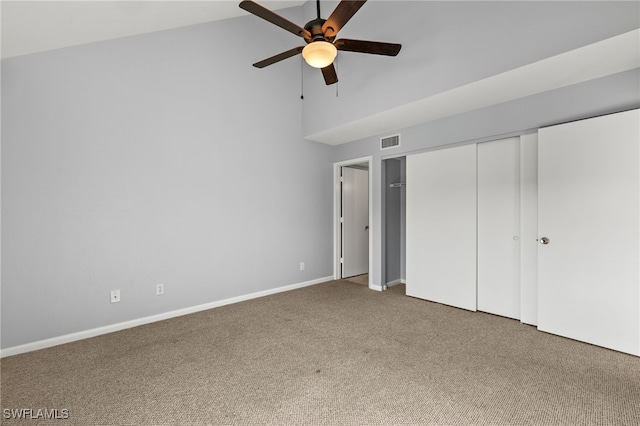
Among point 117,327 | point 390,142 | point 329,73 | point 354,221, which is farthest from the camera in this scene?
point 354,221

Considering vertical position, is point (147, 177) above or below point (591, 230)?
above

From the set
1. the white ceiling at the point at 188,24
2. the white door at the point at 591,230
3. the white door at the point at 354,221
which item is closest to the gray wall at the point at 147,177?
the white ceiling at the point at 188,24

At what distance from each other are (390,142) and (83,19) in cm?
371

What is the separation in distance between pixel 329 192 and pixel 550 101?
327 centimetres

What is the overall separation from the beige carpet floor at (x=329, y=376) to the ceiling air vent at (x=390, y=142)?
8.10 ft

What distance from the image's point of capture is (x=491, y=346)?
2.70 metres

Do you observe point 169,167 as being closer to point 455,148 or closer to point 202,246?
point 202,246

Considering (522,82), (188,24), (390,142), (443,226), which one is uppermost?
(188,24)

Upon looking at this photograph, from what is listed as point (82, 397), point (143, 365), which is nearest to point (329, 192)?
point (143, 365)

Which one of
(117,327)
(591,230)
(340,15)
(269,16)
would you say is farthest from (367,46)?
(117,327)

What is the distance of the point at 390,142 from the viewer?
4434 mm

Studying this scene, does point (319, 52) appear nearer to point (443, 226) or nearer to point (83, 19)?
point (83, 19)

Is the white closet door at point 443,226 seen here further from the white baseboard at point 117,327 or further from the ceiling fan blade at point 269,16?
the ceiling fan blade at point 269,16

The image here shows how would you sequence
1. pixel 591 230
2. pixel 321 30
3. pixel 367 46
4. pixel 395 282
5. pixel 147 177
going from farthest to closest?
pixel 395 282
pixel 147 177
pixel 591 230
pixel 367 46
pixel 321 30
